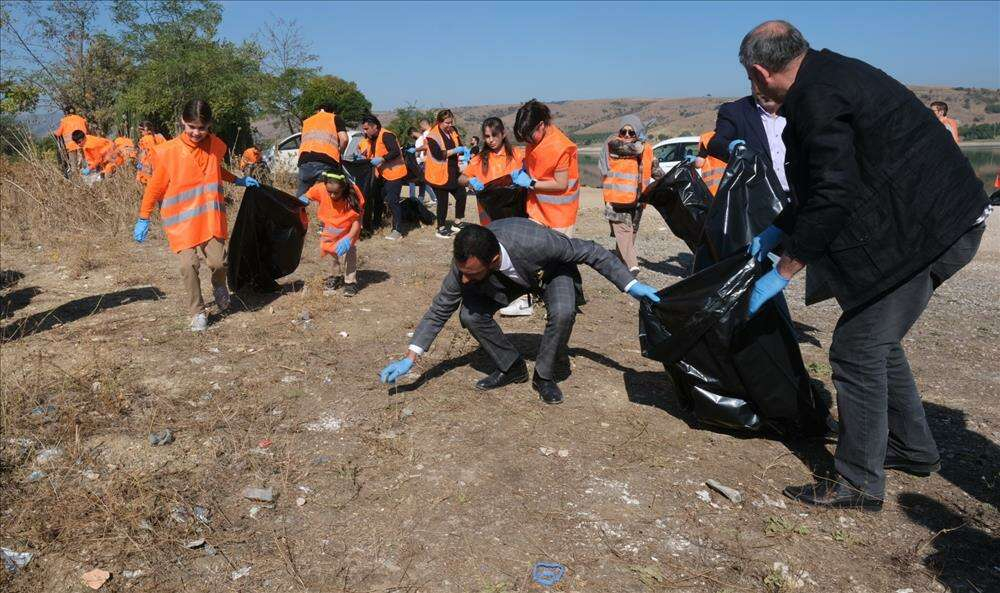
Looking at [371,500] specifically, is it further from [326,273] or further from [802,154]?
[326,273]

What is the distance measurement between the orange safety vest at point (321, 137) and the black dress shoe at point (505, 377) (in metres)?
3.57

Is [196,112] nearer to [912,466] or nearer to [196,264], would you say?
[196,264]

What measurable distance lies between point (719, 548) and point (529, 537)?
696 mm

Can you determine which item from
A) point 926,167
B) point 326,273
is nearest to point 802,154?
point 926,167

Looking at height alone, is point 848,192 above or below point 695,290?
above

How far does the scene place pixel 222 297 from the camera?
546cm

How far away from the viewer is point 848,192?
2379 millimetres

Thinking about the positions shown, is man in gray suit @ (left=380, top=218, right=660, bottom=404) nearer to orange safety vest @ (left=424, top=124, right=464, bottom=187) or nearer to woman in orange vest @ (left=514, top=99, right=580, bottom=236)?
woman in orange vest @ (left=514, top=99, right=580, bottom=236)

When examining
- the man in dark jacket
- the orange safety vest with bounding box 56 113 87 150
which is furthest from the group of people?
the orange safety vest with bounding box 56 113 87 150

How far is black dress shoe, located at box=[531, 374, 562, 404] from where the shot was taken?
377 centimetres

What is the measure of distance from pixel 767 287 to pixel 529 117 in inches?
99.4

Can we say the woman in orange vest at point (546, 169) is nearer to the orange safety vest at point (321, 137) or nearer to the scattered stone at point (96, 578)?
the orange safety vest at point (321, 137)

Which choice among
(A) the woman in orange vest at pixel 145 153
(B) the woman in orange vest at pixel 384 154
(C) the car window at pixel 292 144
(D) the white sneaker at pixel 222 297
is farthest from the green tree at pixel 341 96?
(D) the white sneaker at pixel 222 297

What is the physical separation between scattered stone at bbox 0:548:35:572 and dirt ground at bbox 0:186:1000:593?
1.4 inches
